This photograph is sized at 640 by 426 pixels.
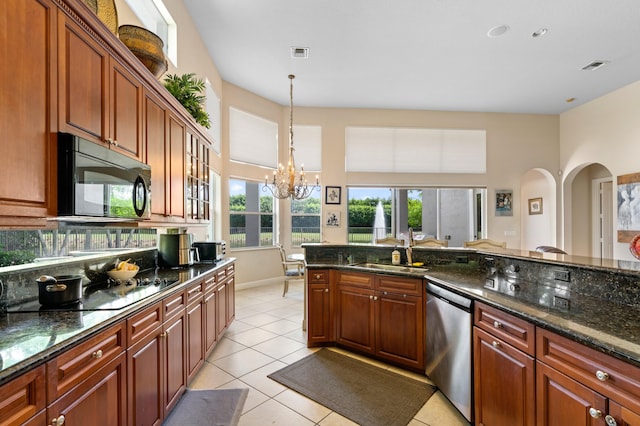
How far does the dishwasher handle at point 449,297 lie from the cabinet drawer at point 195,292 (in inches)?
76.8

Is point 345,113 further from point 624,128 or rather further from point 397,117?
point 624,128

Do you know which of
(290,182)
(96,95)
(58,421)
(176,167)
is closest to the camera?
(58,421)

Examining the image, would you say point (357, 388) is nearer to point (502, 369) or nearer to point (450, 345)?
point (450, 345)

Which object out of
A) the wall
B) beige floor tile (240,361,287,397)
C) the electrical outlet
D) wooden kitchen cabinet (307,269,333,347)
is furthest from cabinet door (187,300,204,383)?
the wall

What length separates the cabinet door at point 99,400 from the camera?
3.81 ft

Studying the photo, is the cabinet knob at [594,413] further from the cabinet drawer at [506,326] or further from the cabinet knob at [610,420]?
the cabinet drawer at [506,326]

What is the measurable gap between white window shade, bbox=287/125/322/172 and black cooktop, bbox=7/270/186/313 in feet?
14.6

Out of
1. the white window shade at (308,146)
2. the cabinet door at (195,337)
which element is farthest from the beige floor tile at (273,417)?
the white window shade at (308,146)

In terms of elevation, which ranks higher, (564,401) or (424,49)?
(424,49)

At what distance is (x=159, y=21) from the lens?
11.4 feet

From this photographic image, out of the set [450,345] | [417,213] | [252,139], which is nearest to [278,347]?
[450,345]

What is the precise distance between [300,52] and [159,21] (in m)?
1.93

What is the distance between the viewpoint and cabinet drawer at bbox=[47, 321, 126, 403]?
111cm

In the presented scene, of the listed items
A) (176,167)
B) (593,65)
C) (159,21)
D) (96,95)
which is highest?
(593,65)
